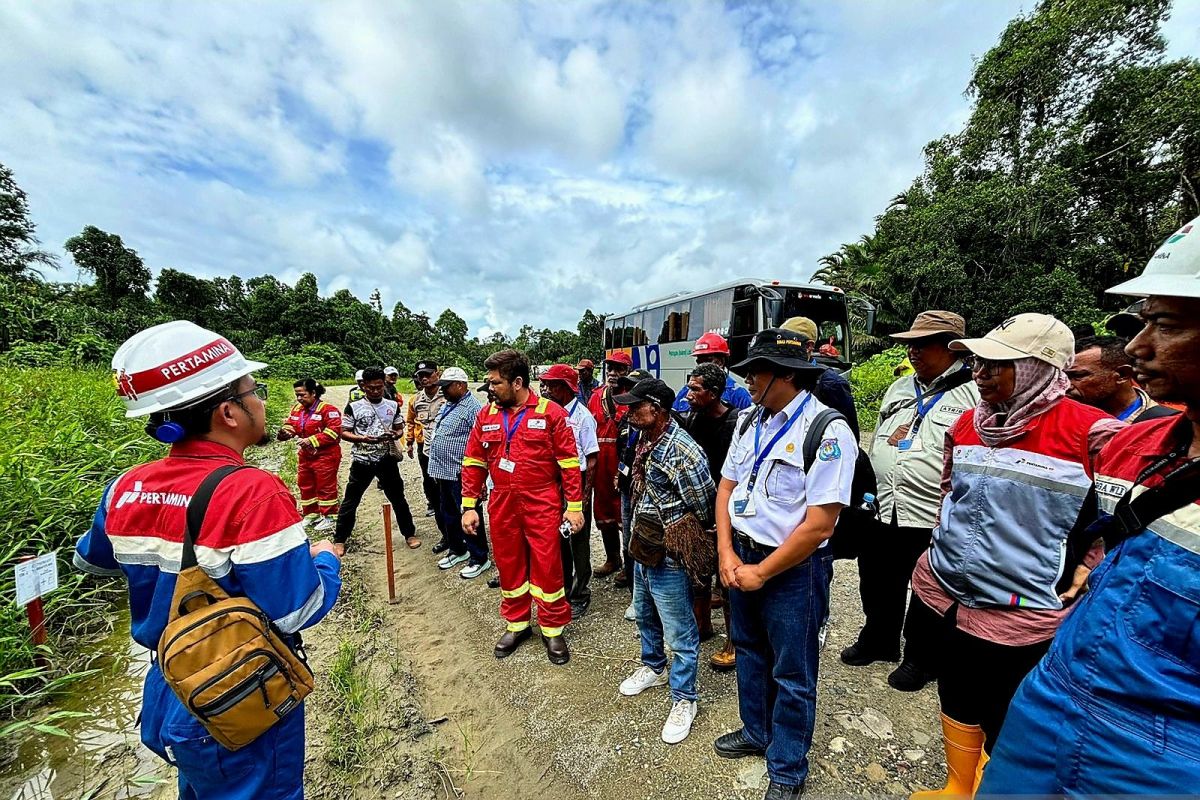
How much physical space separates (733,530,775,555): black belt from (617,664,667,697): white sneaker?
1271 mm

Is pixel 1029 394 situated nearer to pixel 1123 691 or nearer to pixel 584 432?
pixel 1123 691

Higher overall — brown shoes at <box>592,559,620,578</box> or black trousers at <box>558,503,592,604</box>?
black trousers at <box>558,503,592,604</box>

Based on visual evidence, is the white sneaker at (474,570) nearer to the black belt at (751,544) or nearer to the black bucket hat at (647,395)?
the black bucket hat at (647,395)

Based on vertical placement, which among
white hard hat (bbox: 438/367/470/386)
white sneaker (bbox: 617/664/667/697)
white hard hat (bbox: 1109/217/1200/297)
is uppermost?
white hard hat (bbox: 1109/217/1200/297)

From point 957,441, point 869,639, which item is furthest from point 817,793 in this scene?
point 957,441

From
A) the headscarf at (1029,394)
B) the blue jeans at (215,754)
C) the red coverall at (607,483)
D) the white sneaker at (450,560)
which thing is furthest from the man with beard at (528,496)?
the headscarf at (1029,394)

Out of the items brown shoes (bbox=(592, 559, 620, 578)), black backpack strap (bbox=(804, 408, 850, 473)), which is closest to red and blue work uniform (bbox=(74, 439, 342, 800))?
black backpack strap (bbox=(804, 408, 850, 473))

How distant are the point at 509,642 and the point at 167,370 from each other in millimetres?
2703

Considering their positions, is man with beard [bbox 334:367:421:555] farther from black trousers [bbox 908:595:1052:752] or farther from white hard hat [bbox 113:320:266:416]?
black trousers [bbox 908:595:1052:752]

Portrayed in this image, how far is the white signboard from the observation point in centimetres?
235

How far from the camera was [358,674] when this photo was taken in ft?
10.4

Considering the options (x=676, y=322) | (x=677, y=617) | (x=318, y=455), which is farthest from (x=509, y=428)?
(x=676, y=322)

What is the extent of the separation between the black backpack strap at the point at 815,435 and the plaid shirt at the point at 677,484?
0.70 m

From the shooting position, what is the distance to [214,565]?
135 centimetres
